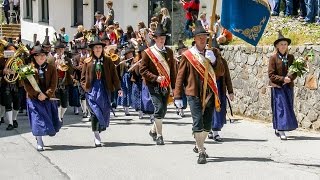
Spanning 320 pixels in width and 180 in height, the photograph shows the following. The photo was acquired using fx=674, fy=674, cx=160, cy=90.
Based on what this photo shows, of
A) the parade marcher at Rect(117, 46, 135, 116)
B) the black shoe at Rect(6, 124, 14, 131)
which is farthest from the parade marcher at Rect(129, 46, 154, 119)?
the black shoe at Rect(6, 124, 14, 131)

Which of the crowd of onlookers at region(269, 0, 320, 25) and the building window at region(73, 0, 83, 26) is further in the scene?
the building window at region(73, 0, 83, 26)

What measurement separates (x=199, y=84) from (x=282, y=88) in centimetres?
281

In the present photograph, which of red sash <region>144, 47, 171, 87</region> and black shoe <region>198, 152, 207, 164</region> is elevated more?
red sash <region>144, 47, 171, 87</region>

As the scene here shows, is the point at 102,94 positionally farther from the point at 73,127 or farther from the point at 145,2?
the point at 145,2

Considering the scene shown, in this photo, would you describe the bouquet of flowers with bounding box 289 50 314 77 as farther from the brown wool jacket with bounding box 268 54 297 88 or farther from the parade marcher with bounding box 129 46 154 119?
the parade marcher with bounding box 129 46 154 119

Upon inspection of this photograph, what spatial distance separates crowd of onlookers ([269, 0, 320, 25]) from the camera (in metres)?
17.1

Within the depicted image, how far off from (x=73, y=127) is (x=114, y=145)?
2.89 m

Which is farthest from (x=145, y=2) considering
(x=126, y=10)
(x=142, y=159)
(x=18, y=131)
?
(x=142, y=159)

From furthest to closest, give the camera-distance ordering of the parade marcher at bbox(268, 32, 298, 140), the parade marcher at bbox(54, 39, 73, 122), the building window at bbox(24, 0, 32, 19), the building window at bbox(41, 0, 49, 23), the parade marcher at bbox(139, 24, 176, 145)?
the building window at bbox(24, 0, 32, 19) < the building window at bbox(41, 0, 49, 23) < the parade marcher at bbox(54, 39, 73, 122) < the parade marcher at bbox(268, 32, 298, 140) < the parade marcher at bbox(139, 24, 176, 145)

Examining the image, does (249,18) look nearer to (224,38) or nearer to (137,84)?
(137,84)

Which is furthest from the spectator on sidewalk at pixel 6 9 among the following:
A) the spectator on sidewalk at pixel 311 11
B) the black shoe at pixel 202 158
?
the black shoe at pixel 202 158

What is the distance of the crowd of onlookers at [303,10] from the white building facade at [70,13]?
582 centimetres

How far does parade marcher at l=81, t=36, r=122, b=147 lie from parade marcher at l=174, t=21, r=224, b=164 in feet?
6.76

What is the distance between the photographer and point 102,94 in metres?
12.0
